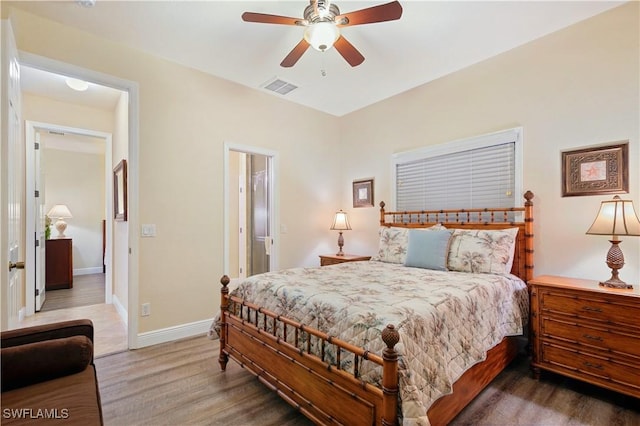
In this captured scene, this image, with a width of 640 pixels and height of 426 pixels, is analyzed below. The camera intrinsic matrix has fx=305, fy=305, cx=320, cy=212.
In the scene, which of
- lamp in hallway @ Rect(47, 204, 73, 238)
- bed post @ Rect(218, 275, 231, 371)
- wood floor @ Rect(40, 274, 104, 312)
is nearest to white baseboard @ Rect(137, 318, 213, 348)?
bed post @ Rect(218, 275, 231, 371)

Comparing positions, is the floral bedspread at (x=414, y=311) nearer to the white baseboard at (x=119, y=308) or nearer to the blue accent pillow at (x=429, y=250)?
the blue accent pillow at (x=429, y=250)

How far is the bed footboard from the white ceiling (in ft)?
7.17

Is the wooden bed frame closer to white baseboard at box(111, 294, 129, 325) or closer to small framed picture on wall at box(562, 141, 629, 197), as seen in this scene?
small framed picture on wall at box(562, 141, 629, 197)

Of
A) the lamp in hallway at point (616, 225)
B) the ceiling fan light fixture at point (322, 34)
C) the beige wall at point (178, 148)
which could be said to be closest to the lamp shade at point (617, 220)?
the lamp in hallway at point (616, 225)

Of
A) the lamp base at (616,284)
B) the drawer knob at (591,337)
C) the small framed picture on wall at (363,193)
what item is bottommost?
the drawer knob at (591,337)

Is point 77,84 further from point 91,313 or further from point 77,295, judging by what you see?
point 77,295

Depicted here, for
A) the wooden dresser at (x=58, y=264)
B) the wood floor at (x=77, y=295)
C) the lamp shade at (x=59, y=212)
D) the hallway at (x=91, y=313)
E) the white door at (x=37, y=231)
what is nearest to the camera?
the hallway at (x=91, y=313)

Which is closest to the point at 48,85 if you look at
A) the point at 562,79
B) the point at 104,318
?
the point at 104,318

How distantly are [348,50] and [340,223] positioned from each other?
2.49 m

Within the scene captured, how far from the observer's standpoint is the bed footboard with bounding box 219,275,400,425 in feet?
4.25

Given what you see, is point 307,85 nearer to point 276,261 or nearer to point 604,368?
point 276,261

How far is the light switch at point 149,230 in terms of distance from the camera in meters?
3.03

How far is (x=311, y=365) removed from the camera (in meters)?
1.71

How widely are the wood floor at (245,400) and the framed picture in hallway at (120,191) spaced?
1646 mm
